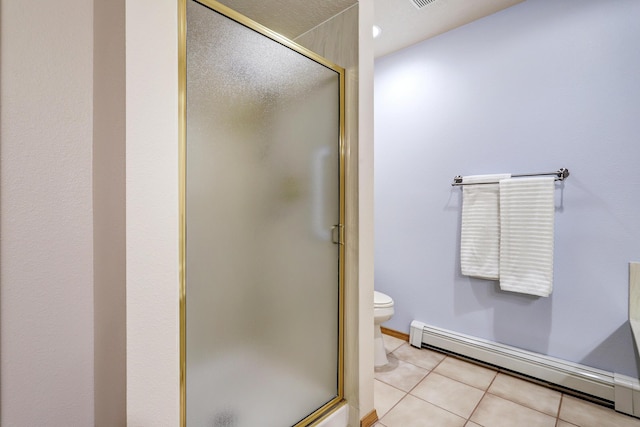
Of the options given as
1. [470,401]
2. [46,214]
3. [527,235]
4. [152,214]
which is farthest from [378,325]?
[46,214]

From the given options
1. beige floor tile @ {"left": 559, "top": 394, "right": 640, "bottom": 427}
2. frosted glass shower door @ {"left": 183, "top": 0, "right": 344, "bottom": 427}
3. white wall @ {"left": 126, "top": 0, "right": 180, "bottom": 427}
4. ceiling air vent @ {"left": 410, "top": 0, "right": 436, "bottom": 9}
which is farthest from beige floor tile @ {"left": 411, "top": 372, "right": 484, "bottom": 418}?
ceiling air vent @ {"left": 410, "top": 0, "right": 436, "bottom": 9}

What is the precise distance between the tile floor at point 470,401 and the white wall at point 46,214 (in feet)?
4.98

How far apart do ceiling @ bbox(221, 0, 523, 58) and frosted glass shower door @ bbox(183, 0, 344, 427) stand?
39 cm

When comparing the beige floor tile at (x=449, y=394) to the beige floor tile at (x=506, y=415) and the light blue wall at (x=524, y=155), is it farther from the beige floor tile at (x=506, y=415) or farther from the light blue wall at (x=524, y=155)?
the light blue wall at (x=524, y=155)

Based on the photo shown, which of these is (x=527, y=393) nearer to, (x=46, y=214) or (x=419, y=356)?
(x=419, y=356)

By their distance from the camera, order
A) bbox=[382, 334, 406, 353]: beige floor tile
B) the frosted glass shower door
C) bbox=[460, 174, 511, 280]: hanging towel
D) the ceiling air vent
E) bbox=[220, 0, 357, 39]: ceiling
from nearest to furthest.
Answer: the frosted glass shower door < bbox=[220, 0, 357, 39]: ceiling < the ceiling air vent < bbox=[460, 174, 511, 280]: hanging towel < bbox=[382, 334, 406, 353]: beige floor tile

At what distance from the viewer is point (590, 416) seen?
170 centimetres

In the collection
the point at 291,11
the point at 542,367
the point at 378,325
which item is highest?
the point at 291,11

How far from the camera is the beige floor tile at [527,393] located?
179 cm

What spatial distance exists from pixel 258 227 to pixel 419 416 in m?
1.46

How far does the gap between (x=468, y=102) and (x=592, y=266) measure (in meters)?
1.41

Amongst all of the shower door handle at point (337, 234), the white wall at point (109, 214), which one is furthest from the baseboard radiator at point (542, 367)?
the white wall at point (109, 214)

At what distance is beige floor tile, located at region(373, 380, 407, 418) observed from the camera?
5.81 feet

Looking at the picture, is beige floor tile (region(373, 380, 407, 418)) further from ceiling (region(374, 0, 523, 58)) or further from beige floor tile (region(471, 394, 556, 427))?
ceiling (region(374, 0, 523, 58))
